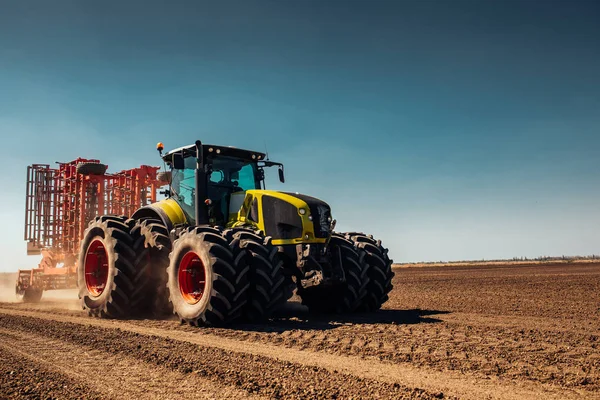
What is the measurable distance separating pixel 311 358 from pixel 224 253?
286cm

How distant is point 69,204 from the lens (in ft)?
51.2

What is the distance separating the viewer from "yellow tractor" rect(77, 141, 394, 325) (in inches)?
328

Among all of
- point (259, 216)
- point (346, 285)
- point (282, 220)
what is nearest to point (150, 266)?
point (259, 216)

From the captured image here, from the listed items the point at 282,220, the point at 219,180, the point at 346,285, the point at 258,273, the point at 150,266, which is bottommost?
the point at 346,285

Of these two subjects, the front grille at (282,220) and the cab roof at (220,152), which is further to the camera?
the cab roof at (220,152)

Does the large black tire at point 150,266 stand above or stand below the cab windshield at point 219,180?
below

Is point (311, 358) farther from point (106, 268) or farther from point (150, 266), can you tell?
point (106, 268)

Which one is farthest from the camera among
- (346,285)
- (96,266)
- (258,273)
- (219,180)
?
(96,266)

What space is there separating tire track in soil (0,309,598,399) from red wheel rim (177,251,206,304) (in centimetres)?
181

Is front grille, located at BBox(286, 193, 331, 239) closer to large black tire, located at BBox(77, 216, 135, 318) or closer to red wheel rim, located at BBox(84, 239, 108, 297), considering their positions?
large black tire, located at BBox(77, 216, 135, 318)

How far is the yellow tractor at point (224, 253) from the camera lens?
8.34m

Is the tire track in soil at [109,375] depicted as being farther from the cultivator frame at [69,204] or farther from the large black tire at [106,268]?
the cultivator frame at [69,204]

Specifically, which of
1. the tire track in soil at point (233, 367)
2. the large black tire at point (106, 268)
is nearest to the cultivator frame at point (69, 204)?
the large black tire at point (106, 268)

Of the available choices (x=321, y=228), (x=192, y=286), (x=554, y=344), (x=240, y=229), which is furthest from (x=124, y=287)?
(x=554, y=344)
